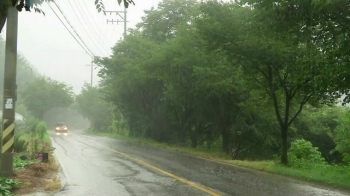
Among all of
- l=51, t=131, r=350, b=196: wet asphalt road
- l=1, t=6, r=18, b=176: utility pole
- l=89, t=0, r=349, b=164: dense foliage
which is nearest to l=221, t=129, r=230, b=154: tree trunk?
l=89, t=0, r=349, b=164: dense foliage

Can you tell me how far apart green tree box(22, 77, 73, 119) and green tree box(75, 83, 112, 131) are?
11.8 ft

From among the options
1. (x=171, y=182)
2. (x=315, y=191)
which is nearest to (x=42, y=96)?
(x=171, y=182)

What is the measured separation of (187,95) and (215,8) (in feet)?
34.1

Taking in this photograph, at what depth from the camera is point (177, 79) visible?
84.6 ft

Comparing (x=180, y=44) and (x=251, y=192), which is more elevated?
(x=180, y=44)

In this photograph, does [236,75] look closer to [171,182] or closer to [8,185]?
[171,182]

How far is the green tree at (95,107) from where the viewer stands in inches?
2628

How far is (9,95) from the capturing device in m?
11.1

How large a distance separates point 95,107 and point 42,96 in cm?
905

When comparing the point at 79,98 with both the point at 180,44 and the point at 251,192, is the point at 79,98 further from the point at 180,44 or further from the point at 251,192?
the point at 251,192

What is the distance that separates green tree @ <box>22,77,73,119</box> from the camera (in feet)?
225

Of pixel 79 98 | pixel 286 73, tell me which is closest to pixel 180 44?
pixel 286 73

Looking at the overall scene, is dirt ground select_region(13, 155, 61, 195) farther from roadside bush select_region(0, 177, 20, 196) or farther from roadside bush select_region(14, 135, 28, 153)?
roadside bush select_region(14, 135, 28, 153)

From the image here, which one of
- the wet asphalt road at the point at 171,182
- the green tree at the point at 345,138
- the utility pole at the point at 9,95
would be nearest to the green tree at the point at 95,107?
the green tree at the point at 345,138
